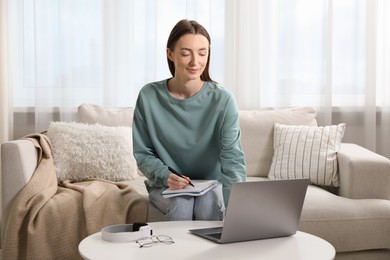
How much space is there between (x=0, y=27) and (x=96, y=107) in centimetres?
84

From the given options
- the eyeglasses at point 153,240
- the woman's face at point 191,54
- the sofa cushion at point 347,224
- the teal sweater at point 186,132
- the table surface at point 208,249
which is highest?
the woman's face at point 191,54

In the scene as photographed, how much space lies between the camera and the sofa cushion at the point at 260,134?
3715 millimetres

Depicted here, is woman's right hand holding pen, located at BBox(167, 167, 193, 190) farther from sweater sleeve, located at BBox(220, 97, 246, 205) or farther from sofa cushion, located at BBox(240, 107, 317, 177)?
sofa cushion, located at BBox(240, 107, 317, 177)

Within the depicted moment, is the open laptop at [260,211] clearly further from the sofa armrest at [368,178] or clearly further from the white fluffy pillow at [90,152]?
the white fluffy pillow at [90,152]

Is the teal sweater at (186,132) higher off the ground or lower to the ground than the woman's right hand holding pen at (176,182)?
higher

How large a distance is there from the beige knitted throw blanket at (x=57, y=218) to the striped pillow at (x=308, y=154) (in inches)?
34.7

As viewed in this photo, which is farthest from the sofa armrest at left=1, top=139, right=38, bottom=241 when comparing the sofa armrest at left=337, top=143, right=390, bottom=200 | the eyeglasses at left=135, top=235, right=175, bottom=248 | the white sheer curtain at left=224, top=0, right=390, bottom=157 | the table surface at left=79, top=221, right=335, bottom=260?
the white sheer curtain at left=224, top=0, right=390, bottom=157

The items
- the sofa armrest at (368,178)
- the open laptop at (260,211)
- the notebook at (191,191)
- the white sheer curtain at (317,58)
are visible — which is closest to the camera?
the open laptop at (260,211)

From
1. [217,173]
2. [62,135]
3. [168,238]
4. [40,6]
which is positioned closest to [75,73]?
[40,6]

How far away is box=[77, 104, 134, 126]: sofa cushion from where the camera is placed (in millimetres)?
3750

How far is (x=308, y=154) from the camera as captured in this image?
3.53m

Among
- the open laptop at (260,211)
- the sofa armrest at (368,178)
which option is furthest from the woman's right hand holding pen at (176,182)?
the sofa armrest at (368,178)

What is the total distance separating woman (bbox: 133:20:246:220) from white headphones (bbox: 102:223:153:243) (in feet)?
1.48

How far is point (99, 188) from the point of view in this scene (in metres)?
3.15
